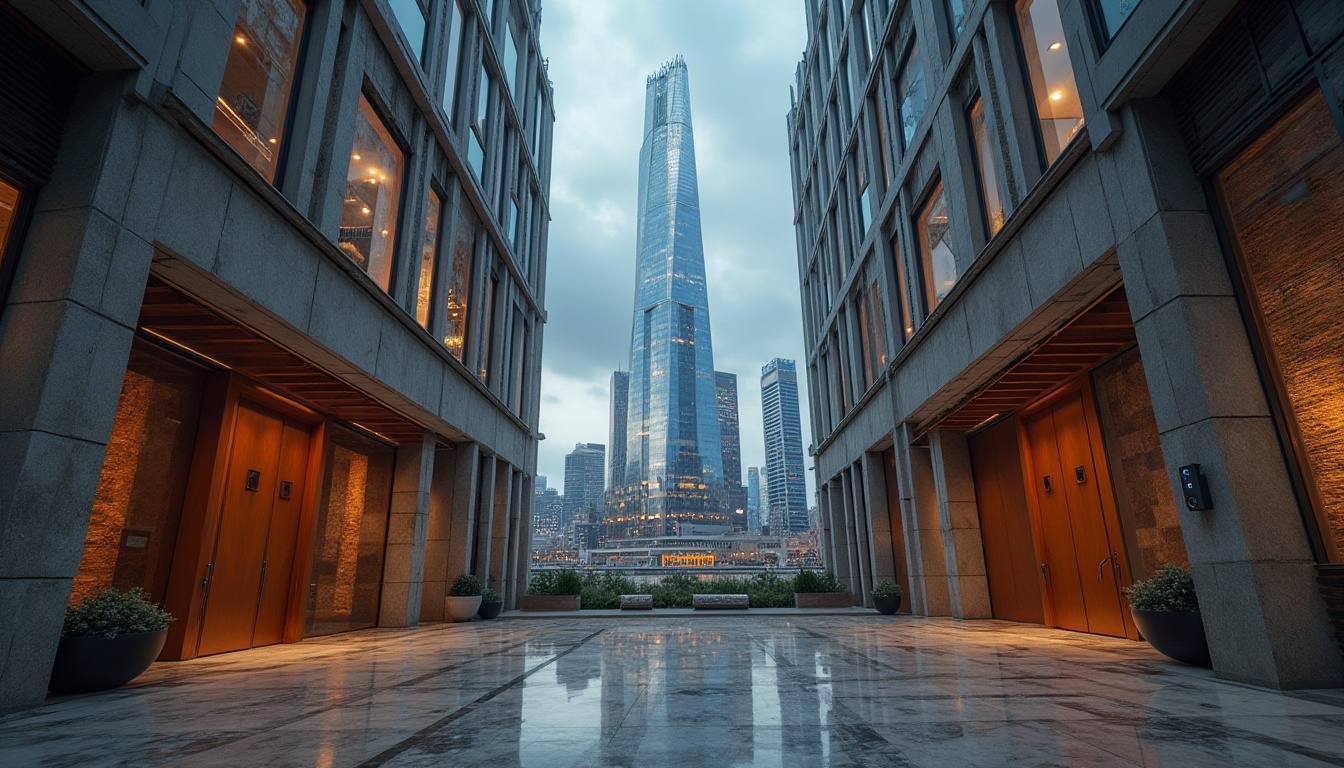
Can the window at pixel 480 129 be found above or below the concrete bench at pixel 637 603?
above

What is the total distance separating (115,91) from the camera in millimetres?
7641

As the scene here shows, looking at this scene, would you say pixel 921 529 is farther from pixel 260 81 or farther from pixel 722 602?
pixel 260 81

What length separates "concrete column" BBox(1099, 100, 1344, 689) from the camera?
6844mm

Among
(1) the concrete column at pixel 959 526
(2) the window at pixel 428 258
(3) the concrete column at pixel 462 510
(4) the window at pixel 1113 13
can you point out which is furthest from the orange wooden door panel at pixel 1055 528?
(3) the concrete column at pixel 462 510

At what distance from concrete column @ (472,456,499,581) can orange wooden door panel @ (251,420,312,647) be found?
8273mm

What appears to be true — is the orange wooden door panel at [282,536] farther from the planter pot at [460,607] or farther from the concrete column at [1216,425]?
the concrete column at [1216,425]

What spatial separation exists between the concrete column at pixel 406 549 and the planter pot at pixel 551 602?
6705 mm

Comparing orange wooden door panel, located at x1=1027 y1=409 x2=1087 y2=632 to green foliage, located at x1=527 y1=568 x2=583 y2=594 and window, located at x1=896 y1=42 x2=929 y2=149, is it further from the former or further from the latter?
green foliage, located at x1=527 y1=568 x2=583 y2=594

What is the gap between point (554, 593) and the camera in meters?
24.7

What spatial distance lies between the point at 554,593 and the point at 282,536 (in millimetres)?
12301

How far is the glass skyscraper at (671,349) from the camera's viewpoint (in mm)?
146125

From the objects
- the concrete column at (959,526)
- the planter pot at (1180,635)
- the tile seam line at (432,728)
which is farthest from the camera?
Answer: the concrete column at (959,526)

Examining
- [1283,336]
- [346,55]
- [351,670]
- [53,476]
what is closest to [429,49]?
[346,55]

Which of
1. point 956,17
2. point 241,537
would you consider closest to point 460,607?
point 241,537
